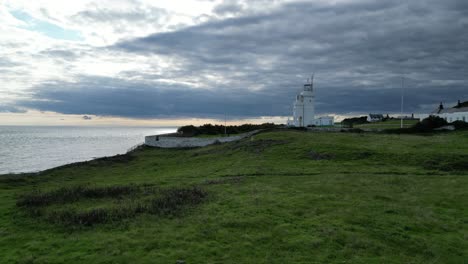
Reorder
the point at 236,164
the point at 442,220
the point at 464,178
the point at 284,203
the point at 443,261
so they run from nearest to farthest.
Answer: the point at 443,261 < the point at 442,220 < the point at 284,203 < the point at 464,178 < the point at 236,164

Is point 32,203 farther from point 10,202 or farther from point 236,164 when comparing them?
point 236,164

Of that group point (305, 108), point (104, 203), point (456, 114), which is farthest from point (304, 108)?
point (104, 203)

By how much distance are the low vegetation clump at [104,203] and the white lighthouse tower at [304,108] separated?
5707 centimetres

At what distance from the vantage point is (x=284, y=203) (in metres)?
15.4

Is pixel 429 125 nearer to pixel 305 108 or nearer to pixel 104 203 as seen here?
pixel 305 108

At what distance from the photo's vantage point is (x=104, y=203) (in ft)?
52.9

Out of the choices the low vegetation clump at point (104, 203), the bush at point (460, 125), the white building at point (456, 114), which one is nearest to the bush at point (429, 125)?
the bush at point (460, 125)

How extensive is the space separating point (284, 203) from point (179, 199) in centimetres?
482

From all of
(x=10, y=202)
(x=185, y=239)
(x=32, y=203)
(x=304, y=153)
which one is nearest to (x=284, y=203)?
(x=185, y=239)

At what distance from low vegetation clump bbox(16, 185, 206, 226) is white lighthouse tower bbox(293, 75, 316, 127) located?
57071 mm

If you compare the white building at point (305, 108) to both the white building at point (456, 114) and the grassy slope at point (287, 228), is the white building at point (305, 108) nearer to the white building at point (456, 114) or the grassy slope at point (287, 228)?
the white building at point (456, 114)

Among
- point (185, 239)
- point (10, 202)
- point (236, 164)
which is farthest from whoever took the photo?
point (236, 164)

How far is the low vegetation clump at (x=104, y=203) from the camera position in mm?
13391

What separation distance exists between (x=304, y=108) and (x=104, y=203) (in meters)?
61.4
